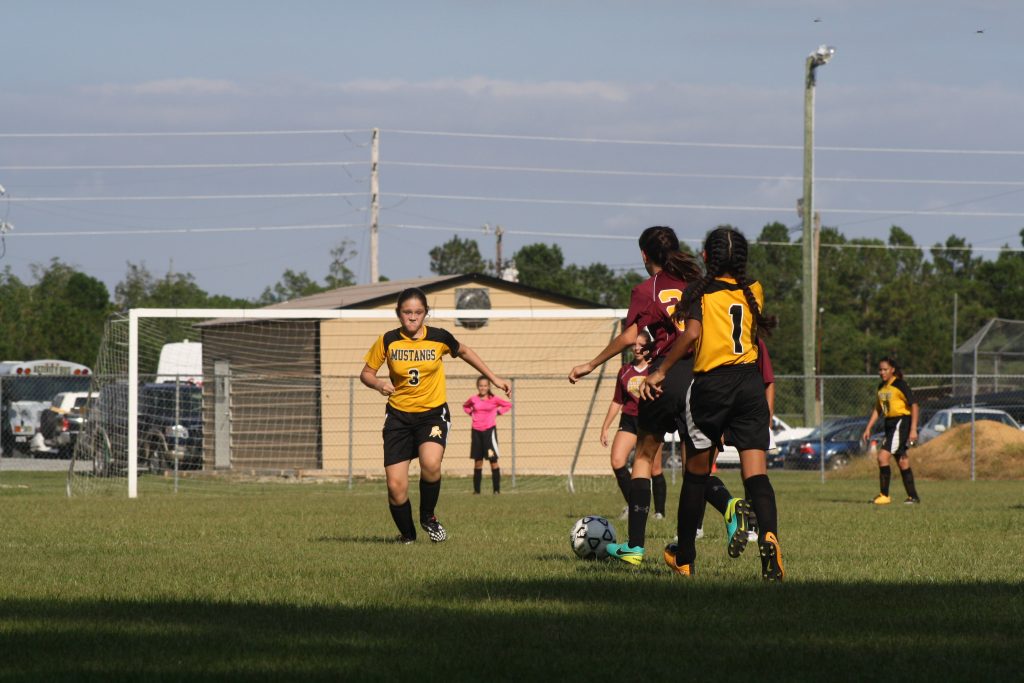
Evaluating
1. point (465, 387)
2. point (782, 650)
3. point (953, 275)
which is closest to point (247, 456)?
point (465, 387)

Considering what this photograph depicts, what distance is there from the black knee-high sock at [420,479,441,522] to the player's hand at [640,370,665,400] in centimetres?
313

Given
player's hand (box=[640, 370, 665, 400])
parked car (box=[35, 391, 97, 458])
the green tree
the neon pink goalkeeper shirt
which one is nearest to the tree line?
the green tree

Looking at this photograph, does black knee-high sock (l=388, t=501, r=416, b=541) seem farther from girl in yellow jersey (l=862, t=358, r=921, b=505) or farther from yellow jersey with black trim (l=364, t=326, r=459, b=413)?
girl in yellow jersey (l=862, t=358, r=921, b=505)

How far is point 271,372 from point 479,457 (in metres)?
11.2

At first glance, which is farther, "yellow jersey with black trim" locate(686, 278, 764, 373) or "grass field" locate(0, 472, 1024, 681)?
"yellow jersey with black trim" locate(686, 278, 764, 373)

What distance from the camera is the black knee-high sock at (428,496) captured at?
1064 centimetres

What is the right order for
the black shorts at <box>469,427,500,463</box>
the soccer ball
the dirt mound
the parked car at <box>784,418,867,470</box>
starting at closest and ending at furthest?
the soccer ball
the black shorts at <box>469,427,500,463</box>
the dirt mound
the parked car at <box>784,418,867,470</box>

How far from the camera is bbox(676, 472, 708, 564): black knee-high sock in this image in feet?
25.5

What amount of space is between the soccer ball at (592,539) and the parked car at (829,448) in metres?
24.1

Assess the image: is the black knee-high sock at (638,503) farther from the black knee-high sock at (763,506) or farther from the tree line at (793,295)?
the tree line at (793,295)

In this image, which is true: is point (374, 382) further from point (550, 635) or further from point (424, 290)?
point (424, 290)

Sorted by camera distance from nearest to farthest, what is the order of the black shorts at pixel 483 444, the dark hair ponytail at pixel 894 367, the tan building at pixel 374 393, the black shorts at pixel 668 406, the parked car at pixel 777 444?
the black shorts at pixel 668 406 < the dark hair ponytail at pixel 894 367 < the black shorts at pixel 483 444 < the tan building at pixel 374 393 < the parked car at pixel 777 444

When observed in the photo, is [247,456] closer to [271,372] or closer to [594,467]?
[271,372]

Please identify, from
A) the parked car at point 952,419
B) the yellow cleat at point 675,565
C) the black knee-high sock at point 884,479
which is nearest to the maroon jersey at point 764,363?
the yellow cleat at point 675,565
